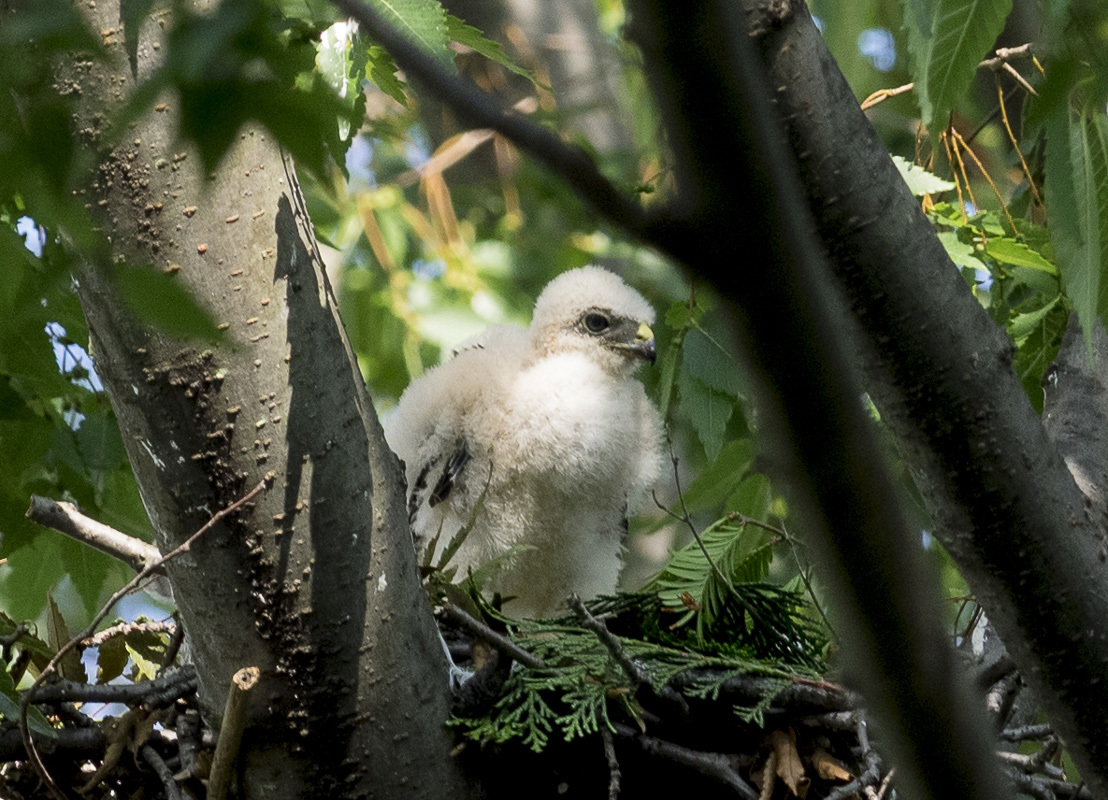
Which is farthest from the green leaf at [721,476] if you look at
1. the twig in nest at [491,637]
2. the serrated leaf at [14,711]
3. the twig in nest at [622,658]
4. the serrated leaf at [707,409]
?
the serrated leaf at [14,711]

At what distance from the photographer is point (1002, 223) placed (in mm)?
2771

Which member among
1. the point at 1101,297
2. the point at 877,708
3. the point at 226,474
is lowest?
the point at 1101,297

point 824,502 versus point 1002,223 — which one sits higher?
point 824,502

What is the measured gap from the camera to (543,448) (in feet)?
9.32

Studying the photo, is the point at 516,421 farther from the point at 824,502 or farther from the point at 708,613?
the point at 824,502

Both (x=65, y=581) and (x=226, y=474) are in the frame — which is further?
(x=65, y=581)

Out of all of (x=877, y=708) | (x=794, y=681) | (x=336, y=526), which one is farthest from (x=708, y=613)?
(x=877, y=708)

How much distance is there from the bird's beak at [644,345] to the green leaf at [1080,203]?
1327 millimetres

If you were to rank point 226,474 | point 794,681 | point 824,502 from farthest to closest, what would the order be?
point 794,681 < point 226,474 < point 824,502

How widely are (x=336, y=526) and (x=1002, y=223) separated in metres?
1.82

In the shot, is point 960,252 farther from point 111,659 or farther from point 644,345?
point 111,659

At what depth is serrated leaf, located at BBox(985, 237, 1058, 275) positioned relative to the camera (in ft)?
8.45

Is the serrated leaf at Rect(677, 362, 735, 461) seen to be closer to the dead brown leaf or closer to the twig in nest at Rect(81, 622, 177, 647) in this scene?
the dead brown leaf

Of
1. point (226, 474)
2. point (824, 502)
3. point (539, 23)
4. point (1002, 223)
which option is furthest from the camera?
point (539, 23)
